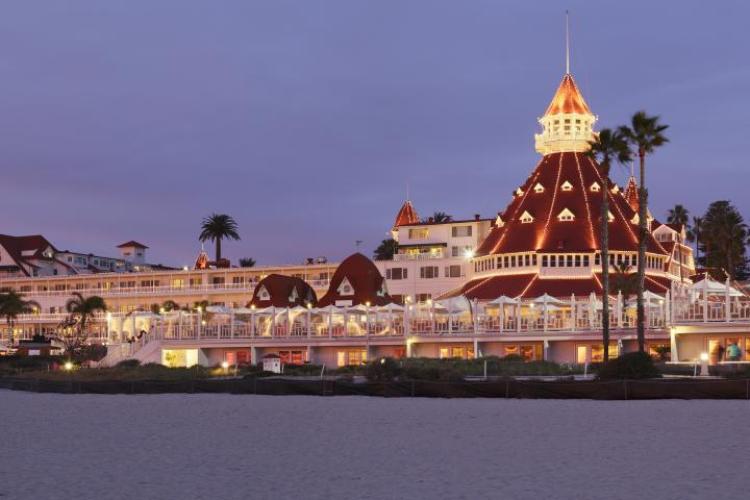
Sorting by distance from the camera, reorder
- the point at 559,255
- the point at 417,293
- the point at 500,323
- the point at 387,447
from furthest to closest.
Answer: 1. the point at 417,293
2. the point at 559,255
3. the point at 500,323
4. the point at 387,447

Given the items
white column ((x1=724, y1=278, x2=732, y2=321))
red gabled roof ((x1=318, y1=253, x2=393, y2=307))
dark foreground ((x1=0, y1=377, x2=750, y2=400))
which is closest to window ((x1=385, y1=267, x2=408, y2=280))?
red gabled roof ((x1=318, y1=253, x2=393, y2=307))

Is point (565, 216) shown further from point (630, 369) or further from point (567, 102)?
point (630, 369)

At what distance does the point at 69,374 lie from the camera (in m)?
65.5

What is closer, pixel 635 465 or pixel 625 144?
pixel 635 465

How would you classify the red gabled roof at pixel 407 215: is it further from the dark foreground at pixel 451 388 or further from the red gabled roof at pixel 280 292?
the dark foreground at pixel 451 388

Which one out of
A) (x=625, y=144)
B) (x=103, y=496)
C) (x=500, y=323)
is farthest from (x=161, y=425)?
(x=500, y=323)

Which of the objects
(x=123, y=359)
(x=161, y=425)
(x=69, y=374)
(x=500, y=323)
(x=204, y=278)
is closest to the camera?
(x=161, y=425)

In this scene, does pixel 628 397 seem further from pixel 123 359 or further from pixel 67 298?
pixel 67 298

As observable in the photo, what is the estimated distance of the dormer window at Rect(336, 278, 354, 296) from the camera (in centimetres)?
9619

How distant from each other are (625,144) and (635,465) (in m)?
37.4

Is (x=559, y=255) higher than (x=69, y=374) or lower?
higher

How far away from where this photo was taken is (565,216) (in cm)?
8888

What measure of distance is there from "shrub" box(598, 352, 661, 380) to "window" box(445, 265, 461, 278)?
5832cm

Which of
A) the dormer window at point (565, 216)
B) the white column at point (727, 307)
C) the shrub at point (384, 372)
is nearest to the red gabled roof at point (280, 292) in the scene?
the dormer window at point (565, 216)
